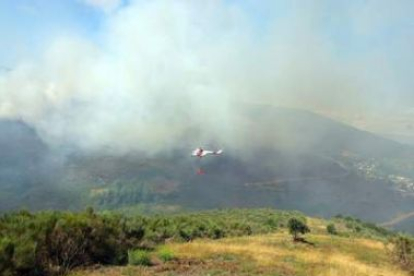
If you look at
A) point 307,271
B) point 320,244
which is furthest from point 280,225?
point 307,271

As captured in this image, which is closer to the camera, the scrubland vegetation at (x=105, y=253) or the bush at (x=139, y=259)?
the scrubland vegetation at (x=105, y=253)

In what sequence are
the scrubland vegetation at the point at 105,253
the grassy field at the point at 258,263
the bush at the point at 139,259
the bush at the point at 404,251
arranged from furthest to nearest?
the bush at the point at 404,251 < the bush at the point at 139,259 < the grassy field at the point at 258,263 < the scrubland vegetation at the point at 105,253

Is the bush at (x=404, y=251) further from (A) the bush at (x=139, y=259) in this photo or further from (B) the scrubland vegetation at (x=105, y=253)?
(A) the bush at (x=139, y=259)

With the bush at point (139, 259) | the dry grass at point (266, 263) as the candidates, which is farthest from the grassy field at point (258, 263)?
the bush at point (139, 259)

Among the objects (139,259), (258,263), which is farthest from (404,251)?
(139,259)

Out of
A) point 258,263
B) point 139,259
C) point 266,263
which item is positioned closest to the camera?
point 139,259

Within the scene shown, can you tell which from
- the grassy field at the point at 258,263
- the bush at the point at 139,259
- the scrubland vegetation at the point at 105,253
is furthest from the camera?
the bush at the point at 139,259

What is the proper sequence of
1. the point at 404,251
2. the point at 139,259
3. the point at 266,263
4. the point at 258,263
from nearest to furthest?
the point at 139,259
the point at 258,263
the point at 266,263
the point at 404,251

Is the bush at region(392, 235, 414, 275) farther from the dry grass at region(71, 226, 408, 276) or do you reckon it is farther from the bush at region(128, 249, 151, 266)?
the bush at region(128, 249, 151, 266)

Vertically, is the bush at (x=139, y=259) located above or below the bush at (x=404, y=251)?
below

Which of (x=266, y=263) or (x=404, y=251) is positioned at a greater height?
(x=404, y=251)

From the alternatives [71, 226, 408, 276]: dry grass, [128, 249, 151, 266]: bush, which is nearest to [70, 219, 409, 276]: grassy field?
[71, 226, 408, 276]: dry grass

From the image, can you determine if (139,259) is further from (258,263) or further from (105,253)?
(258,263)

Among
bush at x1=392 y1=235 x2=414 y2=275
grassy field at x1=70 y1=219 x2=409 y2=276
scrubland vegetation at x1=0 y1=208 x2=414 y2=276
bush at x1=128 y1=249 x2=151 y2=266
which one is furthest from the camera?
bush at x1=392 y1=235 x2=414 y2=275
